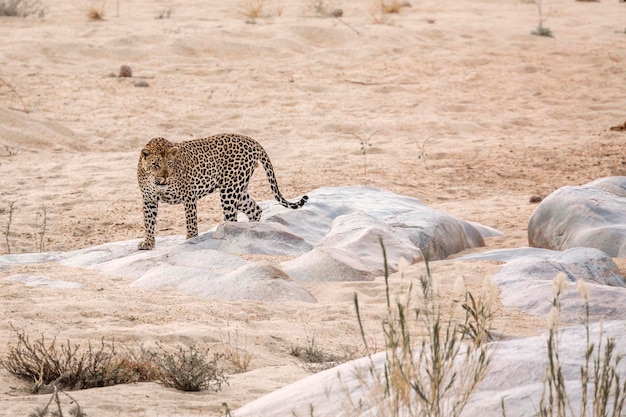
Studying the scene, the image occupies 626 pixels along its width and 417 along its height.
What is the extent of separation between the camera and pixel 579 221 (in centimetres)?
942

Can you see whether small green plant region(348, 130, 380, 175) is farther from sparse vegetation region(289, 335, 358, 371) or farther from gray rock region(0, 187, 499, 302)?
sparse vegetation region(289, 335, 358, 371)

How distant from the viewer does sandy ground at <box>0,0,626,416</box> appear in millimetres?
6465

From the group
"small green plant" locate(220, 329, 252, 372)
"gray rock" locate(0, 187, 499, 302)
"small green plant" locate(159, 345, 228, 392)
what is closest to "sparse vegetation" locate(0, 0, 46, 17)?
"gray rock" locate(0, 187, 499, 302)

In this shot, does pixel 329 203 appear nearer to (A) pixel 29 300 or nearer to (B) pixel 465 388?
(A) pixel 29 300

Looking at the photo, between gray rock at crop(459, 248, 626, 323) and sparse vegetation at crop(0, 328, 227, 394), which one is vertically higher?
sparse vegetation at crop(0, 328, 227, 394)

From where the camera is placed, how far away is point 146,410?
4613 mm

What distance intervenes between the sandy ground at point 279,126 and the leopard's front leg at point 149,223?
3.22 feet

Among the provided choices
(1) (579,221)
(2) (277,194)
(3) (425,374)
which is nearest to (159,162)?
(2) (277,194)

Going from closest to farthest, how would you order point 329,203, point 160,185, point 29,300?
point 29,300 → point 160,185 → point 329,203

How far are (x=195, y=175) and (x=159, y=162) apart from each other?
460mm

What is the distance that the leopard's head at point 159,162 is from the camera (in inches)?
357

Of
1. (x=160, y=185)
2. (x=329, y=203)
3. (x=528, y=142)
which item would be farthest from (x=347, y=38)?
(x=160, y=185)

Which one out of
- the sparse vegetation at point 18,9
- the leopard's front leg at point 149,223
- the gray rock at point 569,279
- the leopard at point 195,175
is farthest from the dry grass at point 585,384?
the sparse vegetation at point 18,9

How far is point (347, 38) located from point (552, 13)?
611cm
